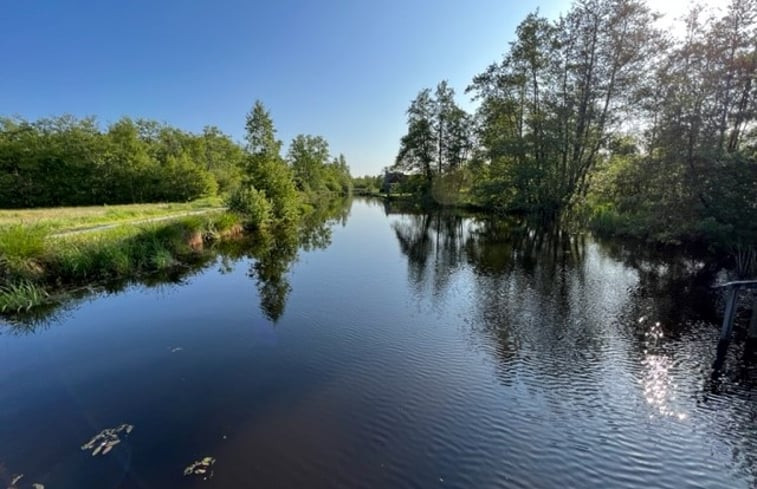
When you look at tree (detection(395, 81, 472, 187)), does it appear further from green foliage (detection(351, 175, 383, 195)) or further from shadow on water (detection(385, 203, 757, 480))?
green foliage (detection(351, 175, 383, 195))

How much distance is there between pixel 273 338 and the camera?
8070mm

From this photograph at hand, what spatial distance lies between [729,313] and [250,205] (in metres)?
24.6

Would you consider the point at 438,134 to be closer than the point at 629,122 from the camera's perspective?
No

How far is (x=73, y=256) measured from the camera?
1169 cm

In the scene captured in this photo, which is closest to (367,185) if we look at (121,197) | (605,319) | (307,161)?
(307,161)

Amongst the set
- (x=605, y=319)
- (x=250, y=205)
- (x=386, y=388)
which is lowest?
(x=386, y=388)

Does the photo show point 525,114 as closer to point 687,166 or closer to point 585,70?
point 585,70

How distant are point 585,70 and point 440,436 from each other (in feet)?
88.6

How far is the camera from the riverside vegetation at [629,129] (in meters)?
12.3

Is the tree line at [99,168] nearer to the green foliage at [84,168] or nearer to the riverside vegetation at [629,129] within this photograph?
the green foliage at [84,168]

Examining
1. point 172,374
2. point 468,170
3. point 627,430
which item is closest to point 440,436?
point 627,430

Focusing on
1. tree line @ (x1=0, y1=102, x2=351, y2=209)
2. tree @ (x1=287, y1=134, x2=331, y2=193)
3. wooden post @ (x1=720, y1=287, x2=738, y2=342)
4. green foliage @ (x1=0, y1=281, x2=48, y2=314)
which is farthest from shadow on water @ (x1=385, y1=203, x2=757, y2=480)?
tree @ (x1=287, y1=134, x2=331, y2=193)

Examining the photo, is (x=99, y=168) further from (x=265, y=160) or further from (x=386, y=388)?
(x=386, y=388)

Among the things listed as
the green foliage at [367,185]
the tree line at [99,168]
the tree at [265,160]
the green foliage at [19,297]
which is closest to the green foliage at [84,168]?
the tree line at [99,168]
